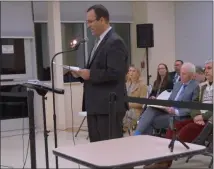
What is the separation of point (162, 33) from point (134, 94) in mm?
3053

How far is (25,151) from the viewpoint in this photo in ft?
16.0

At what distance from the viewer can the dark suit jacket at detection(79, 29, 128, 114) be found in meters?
2.40

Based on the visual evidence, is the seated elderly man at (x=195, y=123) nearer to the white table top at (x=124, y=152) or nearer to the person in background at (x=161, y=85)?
the person in background at (x=161, y=85)

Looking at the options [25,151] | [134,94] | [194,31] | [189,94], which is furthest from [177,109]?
[194,31]

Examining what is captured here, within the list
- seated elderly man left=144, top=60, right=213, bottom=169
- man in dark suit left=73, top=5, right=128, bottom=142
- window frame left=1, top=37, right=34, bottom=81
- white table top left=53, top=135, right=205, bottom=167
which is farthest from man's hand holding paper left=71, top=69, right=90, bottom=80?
window frame left=1, top=37, right=34, bottom=81

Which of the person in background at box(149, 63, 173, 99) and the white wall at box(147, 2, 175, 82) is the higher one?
the white wall at box(147, 2, 175, 82)

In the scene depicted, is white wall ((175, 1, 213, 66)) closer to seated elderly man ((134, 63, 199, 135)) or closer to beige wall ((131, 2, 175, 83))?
beige wall ((131, 2, 175, 83))

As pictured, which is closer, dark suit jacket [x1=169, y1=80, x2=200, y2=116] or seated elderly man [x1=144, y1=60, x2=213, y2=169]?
seated elderly man [x1=144, y1=60, x2=213, y2=169]

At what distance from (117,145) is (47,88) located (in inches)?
41.5

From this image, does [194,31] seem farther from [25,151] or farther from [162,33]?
[25,151]

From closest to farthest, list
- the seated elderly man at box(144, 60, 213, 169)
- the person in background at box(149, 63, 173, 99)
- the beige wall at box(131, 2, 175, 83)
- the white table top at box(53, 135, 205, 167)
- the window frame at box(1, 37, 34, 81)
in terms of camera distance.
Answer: the white table top at box(53, 135, 205, 167) → the seated elderly man at box(144, 60, 213, 169) → the person in background at box(149, 63, 173, 99) → the window frame at box(1, 37, 34, 81) → the beige wall at box(131, 2, 175, 83)

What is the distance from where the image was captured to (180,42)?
24.9 feet

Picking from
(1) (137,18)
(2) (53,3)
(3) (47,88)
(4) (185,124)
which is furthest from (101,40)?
(1) (137,18)

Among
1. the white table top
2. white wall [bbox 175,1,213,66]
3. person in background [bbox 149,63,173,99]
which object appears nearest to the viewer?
the white table top
